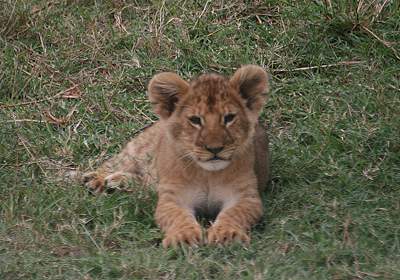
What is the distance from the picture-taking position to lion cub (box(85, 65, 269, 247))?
232 inches

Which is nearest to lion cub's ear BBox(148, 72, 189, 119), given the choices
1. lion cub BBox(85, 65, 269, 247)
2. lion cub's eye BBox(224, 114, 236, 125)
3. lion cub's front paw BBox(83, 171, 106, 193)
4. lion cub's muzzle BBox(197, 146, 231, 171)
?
lion cub BBox(85, 65, 269, 247)

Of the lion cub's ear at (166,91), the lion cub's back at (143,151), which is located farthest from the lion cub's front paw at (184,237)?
the lion cub's back at (143,151)

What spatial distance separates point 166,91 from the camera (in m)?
6.25

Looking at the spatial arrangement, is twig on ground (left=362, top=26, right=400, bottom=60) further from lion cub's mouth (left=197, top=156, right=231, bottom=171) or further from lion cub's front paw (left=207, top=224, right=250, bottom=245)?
lion cub's front paw (left=207, top=224, right=250, bottom=245)

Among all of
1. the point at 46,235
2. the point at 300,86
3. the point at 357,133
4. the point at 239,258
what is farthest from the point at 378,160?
the point at 46,235

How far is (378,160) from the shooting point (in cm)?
685

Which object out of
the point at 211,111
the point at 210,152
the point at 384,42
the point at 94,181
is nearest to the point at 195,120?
the point at 211,111

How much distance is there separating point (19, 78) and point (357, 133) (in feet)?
9.00

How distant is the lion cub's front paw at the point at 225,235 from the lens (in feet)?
18.3

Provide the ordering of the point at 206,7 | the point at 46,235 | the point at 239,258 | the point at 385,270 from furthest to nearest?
the point at 206,7
the point at 46,235
the point at 239,258
the point at 385,270

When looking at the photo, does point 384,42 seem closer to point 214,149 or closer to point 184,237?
point 214,149

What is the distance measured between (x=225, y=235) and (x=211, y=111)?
0.77 meters

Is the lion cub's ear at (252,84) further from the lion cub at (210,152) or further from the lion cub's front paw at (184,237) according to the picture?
the lion cub's front paw at (184,237)

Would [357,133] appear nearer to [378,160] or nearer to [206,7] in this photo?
[378,160]
